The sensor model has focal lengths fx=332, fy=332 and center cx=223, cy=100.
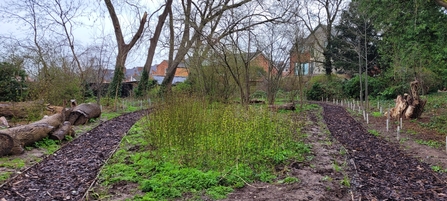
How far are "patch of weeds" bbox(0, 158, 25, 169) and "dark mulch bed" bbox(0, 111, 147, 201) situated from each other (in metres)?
0.24

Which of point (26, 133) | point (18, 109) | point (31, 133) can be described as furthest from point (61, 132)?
point (18, 109)

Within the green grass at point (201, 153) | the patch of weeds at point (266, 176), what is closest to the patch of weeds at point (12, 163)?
the green grass at point (201, 153)

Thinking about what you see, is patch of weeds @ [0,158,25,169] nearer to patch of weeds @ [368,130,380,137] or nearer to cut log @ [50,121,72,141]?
cut log @ [50,121,72,141]

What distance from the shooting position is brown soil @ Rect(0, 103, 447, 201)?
13.7 ft

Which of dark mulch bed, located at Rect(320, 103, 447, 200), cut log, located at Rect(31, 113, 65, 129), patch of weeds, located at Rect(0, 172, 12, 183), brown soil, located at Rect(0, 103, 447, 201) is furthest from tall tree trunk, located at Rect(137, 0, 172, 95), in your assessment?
patch of weeds, located at Rect(0, 172, 12, 183)

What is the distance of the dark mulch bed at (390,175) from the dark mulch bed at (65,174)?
3.75 meters

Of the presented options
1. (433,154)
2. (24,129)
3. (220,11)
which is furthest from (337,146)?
(220,11)

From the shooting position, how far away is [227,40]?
48.4ft

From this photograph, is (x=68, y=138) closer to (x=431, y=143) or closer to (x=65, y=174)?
(x=65, y=174)

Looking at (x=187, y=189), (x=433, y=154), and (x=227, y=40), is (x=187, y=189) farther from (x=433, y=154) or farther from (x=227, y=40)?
(x=227, y=40)

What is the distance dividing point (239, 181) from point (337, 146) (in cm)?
354

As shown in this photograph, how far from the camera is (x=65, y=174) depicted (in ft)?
17.0

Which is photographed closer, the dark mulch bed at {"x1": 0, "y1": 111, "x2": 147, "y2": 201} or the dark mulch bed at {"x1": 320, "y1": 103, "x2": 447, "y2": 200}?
the dark mulch bed at {"x1": 0, "y1": 111, "x2": 147, "y2": 201}

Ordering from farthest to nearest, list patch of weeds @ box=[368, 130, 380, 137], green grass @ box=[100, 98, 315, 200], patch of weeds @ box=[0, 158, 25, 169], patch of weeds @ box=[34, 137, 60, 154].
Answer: patch of weeds @ box=[368, 130, 380, 137]
patch of weeds @ box=[34, 137, 60, 154]
patch of weeds @ box=[0, 158, 25, 169]
green grass @ box=[100, 98, 315, 200]
